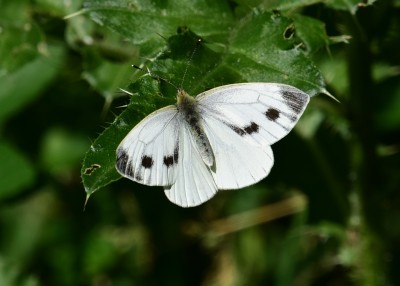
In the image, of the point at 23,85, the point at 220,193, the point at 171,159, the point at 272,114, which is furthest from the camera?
the point at 220,193

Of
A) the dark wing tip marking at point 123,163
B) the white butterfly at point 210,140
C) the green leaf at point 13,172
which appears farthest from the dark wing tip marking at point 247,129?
the green leaf at point 13,172

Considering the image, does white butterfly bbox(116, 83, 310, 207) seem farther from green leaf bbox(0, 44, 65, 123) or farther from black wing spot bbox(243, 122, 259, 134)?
green leaf bbox(0, 44, 65, 123)

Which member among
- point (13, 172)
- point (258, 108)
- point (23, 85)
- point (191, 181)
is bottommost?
point (13, 172)

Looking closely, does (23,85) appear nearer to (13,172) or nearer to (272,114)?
(13,172)

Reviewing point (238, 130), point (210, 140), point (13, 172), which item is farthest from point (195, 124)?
point (13, 172)

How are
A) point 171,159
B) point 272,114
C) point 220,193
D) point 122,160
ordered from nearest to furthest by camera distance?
point 122,160 → point 272,114 → point 171,159 → point 220,193

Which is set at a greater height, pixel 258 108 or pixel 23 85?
pixel 258 108

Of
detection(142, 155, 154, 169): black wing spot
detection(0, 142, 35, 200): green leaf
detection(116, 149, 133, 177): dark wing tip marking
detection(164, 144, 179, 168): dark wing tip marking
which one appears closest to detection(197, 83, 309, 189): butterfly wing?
detection(164, 144, 179, 168): dark wing tip marking

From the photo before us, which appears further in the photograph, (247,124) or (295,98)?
(247,124)
